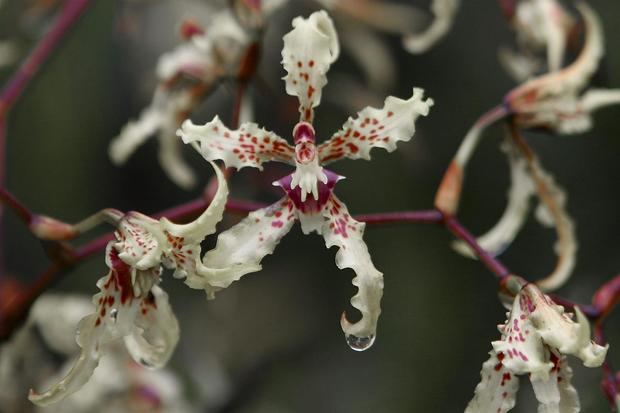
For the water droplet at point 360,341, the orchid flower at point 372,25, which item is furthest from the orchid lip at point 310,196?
the orchid flower at point 372,25

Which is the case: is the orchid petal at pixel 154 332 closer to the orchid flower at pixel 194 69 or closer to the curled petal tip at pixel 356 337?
the curled petal tip at pixel 356 337

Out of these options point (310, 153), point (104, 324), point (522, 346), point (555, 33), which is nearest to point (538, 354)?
point (522, 346)

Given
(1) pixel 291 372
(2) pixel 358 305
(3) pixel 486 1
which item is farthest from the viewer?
(3) pixel 486 1

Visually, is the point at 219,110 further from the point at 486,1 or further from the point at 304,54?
the point at 304,54

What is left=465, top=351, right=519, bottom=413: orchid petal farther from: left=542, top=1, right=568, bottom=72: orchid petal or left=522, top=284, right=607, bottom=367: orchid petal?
left=542, top=1, right=568, bottom=72: orchid petal

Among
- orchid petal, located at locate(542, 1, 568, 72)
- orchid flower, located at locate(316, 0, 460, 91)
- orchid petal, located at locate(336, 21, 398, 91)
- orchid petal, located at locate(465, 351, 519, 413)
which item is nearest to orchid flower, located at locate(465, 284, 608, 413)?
orchid petal, located at locate(465, 351, 519, 413)

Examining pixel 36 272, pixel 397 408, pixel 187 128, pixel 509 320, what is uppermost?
pixel 187 128

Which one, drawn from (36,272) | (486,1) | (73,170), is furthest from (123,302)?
(486,1)
